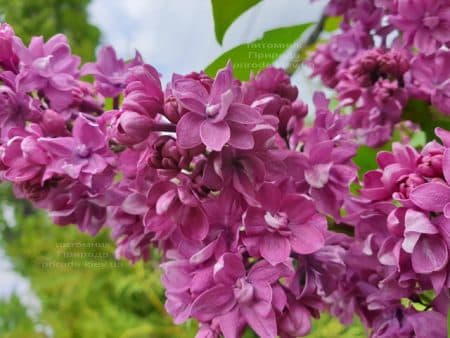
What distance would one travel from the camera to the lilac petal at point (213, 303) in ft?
0.91

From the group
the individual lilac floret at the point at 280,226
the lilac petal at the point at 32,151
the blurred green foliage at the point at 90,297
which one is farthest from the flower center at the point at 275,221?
the blurred green foliage at the point at 90,297

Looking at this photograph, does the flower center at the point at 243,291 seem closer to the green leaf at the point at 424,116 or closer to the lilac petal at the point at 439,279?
the lilac petal at the point at 439,279

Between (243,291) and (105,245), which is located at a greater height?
(243,291)

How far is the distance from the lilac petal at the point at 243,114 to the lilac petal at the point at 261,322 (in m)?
0.08

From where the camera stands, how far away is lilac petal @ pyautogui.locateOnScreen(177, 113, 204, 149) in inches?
9.9

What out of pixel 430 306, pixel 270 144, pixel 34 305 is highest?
pixel 270 144

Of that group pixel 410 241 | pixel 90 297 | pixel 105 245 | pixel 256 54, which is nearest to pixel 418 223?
pixel 410 241

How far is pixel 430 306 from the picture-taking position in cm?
32

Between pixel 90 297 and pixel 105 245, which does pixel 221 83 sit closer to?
pixel 105 245

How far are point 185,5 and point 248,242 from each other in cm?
17

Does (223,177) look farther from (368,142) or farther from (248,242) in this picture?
(368,142)

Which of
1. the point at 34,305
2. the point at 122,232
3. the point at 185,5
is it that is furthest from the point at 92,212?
the point at 34,305

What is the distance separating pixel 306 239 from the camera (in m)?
0.29

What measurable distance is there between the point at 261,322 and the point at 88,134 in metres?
0.12
